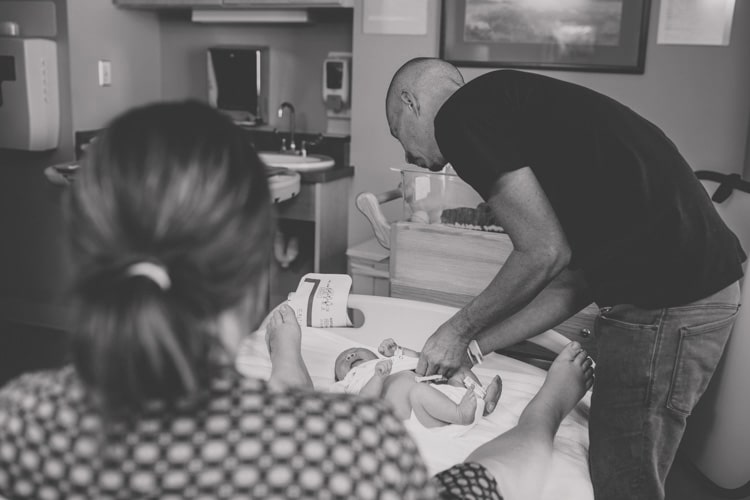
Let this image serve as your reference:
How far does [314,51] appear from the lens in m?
3.64

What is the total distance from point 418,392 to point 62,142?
8.47ft

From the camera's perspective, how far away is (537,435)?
1461 mm

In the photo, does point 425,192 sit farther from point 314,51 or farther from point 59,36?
point 59,36

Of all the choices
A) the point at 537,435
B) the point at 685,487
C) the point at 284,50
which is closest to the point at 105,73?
the point at 284,50

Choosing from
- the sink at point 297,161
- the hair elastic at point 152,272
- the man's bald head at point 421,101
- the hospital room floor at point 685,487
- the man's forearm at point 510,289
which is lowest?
the hospital room floor at point 685,487

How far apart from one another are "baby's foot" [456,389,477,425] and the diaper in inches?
0.8

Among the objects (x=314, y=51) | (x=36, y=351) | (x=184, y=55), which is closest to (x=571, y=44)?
(x=314, y=51)

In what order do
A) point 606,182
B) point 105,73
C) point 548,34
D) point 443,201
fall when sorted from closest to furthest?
point 606,182 → point 443,201 → point 548,34 → point 105,73

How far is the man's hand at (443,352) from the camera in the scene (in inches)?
64.0

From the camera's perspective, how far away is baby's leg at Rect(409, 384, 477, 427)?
1.63 meters

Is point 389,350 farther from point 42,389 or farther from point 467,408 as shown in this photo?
point 42,389

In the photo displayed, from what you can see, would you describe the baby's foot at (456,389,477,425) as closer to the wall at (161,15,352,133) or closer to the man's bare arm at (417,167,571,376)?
the man's bare arm at (417,167,571,376)

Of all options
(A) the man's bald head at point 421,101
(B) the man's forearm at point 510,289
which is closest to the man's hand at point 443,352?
(B) the man's forearm at point 510,289

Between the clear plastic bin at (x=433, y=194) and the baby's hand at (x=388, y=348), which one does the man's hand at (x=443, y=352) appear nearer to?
the baby's hand at (x=388, y=348)
